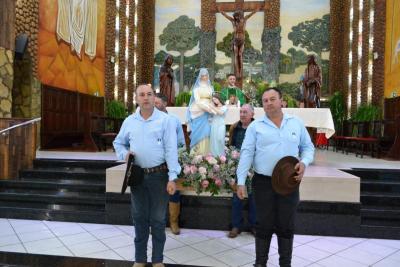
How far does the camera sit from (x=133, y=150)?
311 cm

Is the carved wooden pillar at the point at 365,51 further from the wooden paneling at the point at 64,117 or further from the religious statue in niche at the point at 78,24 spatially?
the religious statue in niche at the point at 78,24

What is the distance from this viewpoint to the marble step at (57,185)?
586 cm

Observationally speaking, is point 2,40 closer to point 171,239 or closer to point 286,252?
point 171,239

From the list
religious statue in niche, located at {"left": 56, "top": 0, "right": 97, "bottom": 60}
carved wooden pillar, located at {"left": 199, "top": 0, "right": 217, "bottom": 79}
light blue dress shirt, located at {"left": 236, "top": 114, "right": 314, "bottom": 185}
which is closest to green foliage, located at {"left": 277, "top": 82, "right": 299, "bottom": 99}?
carved wooden pillar, located at {"left": 199, "top": 0, "right": 217, "bottom": 79}

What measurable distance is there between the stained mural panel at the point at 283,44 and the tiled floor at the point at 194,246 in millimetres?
11825

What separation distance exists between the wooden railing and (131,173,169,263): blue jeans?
3935mm

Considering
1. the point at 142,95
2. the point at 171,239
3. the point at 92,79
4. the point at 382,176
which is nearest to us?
the point at 142,95

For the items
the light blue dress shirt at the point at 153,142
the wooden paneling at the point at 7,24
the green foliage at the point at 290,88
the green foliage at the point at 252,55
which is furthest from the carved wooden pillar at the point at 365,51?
the light blue dress shirt at the point at 153,142

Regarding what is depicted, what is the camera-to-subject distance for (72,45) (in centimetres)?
1125

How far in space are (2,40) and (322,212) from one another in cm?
756

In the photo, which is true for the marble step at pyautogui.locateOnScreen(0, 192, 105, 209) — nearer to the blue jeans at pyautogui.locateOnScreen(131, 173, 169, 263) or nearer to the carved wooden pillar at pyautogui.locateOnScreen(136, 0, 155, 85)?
the blue jeans at pyautogui.locateOnScreen(131, 173, 169, 263)

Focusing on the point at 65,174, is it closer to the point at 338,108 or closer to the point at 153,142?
the point at 153,142

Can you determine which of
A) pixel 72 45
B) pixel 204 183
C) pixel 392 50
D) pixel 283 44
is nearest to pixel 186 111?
pixel 204 183

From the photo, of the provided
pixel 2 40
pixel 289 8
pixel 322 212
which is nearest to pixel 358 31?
pixel 289 8
